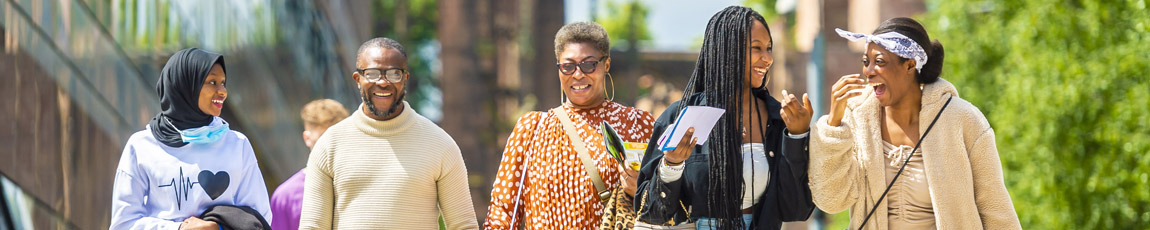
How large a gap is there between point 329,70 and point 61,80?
51.3ft

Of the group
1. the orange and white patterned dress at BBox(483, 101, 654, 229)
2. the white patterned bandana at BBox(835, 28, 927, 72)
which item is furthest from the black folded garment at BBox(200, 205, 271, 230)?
the white patterned bandana at BBox(835, 28, 927, 72)

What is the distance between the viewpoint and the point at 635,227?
17.2ft

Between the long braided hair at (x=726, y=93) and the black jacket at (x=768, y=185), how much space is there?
55 mm

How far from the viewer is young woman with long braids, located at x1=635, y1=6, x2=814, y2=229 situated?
4.98 m

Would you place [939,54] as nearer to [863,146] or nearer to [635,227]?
[863,146]

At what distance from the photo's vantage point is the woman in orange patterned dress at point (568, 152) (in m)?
5.53

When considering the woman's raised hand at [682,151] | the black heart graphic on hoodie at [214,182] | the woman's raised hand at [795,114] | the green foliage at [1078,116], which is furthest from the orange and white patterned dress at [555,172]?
the green foliage at [1078,116]

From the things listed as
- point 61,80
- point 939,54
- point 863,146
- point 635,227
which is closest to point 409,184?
point 635,227

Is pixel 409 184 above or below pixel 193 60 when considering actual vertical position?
below

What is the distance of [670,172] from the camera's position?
4945mm

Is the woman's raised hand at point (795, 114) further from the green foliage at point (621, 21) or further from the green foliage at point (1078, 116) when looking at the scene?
the green foliage at point (621, 21)

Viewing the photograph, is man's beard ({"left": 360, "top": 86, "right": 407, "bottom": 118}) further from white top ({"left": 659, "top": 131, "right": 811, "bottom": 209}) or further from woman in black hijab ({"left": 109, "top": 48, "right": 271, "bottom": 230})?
white top ({"left": 659, "top": 131, "right": 811, "bottom": 209})

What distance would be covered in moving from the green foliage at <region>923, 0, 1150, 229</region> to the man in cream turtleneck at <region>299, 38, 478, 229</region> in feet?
25.7

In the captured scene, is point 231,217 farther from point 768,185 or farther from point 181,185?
point 768,185
